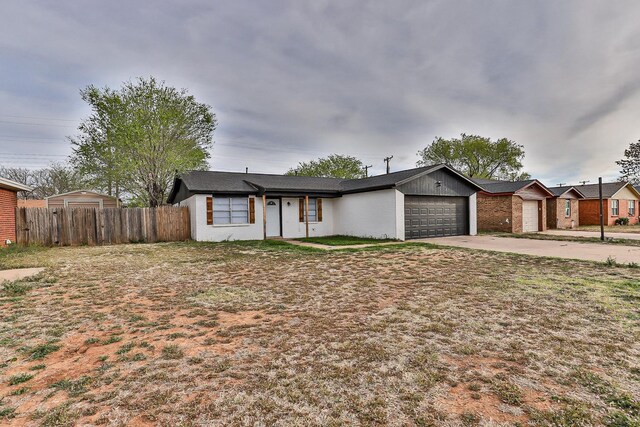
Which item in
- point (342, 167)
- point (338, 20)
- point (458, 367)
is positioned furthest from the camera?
point (342, 167)

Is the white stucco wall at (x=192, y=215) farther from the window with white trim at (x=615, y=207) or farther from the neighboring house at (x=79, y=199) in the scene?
the window with white trim at (x=615, y=207)

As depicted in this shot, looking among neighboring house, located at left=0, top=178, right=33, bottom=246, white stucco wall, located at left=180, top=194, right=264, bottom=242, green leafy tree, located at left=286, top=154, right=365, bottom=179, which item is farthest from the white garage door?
neighboring house, located at left=0, top=178, right=33, bottom=246

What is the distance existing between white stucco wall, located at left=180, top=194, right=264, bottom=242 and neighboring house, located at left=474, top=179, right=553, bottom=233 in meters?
13.8

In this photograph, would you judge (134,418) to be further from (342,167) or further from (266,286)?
(342,167)

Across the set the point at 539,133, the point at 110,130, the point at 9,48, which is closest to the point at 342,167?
the point at 539,133

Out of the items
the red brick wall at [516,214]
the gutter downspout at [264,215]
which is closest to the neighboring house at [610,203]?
the red brick wall at [516,214]

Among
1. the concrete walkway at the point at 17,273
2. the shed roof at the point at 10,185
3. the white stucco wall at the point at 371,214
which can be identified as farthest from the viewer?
the white stucco wall at the point at 371,214

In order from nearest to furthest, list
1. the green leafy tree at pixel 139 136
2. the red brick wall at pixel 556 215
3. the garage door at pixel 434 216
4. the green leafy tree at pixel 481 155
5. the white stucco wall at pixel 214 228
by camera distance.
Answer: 1. the white stucco wall at pixel 214 228
2. the garage door at pixel 434 216
3. the green leafy tree at pixel 139 136
4. the red brick wall at pixel 556 215
5. the green leafy tree at pixel 481 155

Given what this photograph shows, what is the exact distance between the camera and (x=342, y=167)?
3550cm

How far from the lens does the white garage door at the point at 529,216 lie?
62.7ft

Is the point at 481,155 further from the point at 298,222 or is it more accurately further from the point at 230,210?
the point at 230,210

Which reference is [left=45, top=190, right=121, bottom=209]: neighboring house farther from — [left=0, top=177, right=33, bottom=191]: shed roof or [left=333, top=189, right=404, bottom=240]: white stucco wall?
[left=333, top=189, right=404, bottom=240]: white stucco wall

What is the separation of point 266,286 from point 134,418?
3.80 meters

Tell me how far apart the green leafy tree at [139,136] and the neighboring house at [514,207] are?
19.0 meters
